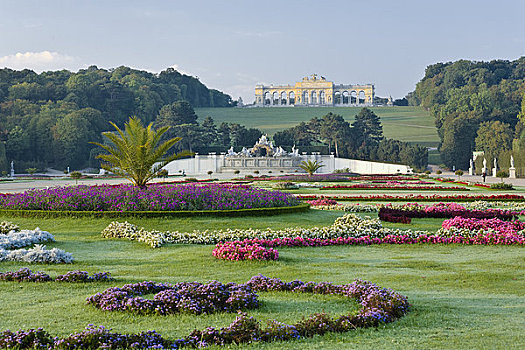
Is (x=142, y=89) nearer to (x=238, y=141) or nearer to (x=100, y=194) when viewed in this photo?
(x=238, y=141)

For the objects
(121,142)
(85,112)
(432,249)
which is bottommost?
(432,249)

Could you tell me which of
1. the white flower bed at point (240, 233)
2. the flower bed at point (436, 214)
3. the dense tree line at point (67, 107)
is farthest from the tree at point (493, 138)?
the white flower bed at point (240, 233)

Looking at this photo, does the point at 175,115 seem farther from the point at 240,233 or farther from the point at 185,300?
the point at 185,300

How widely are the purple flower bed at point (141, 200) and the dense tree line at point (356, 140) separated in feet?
189

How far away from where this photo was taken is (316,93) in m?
163

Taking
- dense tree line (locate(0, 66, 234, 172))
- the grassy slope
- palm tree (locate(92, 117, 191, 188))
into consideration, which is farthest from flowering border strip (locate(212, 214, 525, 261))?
the grassy slope

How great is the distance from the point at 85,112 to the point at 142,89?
108ft

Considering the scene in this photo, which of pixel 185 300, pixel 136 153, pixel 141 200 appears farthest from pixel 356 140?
pixel 185 300

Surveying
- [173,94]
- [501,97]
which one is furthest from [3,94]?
[501,97]

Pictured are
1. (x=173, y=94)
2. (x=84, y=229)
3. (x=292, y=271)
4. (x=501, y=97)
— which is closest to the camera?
(x=292, y=271)

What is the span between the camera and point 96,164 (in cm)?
6988

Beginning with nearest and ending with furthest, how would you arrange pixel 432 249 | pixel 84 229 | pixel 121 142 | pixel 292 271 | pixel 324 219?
pixel 292 271, pixel 432 249, pixel 84 229, pixel 324 219, pixel 121 142

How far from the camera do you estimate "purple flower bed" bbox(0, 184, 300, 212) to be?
15.2 meters

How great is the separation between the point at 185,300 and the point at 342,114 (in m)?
119
